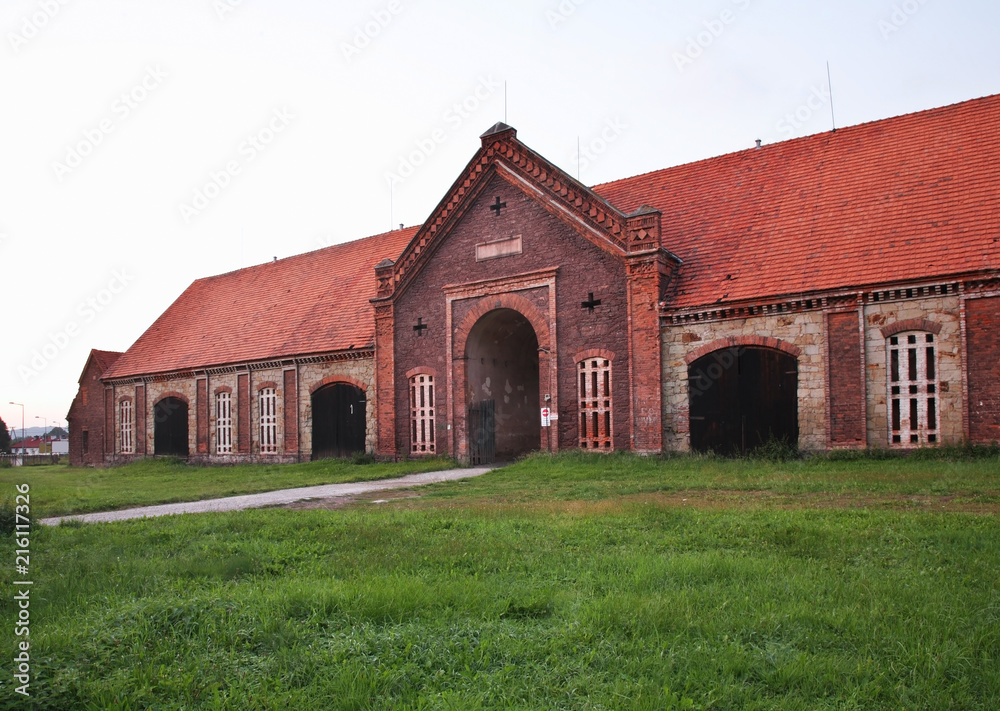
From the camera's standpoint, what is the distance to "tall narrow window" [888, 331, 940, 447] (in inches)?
609

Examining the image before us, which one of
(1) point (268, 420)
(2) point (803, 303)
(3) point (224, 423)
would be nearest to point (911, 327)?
(2) point (803, 303)

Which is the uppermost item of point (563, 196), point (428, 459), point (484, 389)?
point (563, 196)

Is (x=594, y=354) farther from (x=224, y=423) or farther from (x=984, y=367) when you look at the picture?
(x=224, y=423)

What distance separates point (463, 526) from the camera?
9.05 meters

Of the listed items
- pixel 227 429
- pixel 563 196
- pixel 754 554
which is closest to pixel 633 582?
pixel 754 554

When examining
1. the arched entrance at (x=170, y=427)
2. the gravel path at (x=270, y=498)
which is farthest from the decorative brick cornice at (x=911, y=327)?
the arched entrance at (x=170, y=427)

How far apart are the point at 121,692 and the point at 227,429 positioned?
2653 cm

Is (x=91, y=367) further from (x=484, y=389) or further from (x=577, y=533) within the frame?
(x=577, y=533)

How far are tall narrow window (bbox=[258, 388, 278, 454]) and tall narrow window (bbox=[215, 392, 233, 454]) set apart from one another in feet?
6.33

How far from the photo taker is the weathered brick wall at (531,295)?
19094 millimetres

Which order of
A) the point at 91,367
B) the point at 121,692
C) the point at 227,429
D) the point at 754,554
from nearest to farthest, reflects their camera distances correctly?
the point at 121,692 → the point at 754,554 → the point at 227,429 → the point at 91,367

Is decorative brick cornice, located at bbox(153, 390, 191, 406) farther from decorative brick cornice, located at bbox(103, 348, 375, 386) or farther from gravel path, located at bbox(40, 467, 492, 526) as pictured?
gravel path, located at bbox(40, 467, 492, 526)

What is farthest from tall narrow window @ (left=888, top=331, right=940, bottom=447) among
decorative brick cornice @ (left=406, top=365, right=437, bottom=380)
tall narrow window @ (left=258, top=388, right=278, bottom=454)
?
tall narrow window @ (left=258, top=388, right=278, bottom=454)

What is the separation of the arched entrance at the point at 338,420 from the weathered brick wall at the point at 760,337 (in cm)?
1076
